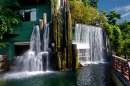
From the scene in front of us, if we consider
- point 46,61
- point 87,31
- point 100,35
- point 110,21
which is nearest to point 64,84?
point 46,61

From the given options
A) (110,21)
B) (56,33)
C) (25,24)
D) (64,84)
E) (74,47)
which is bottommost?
(64,84)

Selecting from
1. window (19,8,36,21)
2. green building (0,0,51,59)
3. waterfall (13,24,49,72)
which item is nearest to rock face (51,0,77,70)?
waterfall (13,24,49,72)

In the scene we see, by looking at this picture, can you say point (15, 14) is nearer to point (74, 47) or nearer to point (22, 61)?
point (22, 61)

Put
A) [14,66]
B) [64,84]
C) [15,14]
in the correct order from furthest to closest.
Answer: [15,14] → [14,66] → [64,84]

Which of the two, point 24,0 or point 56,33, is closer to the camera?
point 56,33

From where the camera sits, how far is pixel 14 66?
64.5ft

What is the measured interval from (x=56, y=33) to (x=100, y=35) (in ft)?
33.9

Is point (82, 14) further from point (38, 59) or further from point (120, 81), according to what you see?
point (120, 81)

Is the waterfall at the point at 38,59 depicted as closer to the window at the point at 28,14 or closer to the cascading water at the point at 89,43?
the window at the point at 28,14

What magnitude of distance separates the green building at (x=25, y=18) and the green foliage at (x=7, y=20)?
3.46ft

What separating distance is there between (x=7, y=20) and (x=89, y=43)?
12.2 m

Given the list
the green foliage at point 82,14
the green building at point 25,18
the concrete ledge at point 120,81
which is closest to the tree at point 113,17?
the green foliage at point 82,14

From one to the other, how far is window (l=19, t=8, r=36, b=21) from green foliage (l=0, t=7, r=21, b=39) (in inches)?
54.3

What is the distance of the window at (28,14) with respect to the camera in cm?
2362
